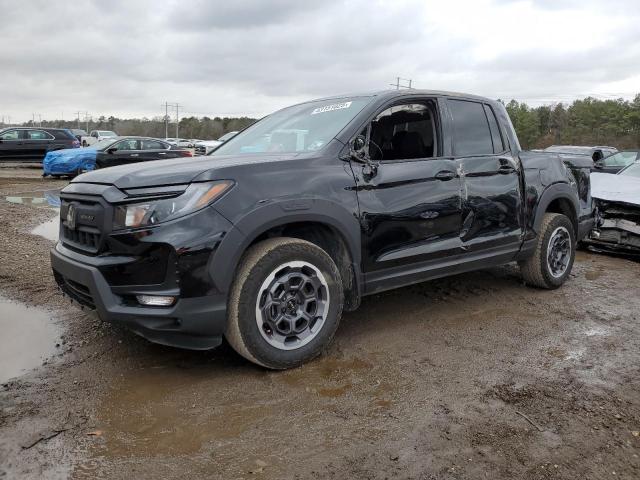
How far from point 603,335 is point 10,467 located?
4047 mm

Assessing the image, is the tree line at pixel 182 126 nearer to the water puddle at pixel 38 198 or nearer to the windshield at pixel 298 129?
the water puddle at pixel 38 198

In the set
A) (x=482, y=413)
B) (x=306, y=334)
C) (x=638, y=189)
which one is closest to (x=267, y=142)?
(x=306, y=334)

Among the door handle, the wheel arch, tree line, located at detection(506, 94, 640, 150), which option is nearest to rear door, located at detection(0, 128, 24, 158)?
the wheel arch

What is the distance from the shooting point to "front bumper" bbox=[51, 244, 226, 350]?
2945 mm

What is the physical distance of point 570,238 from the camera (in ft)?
17.8

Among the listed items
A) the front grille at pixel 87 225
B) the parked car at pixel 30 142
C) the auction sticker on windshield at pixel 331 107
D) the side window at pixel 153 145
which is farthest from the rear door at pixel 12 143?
the auction sticker on windshield at pixel 331 107

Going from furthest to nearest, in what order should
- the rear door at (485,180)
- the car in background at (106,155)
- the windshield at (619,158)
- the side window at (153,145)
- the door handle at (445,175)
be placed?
the side window at (153,145) → the car in background at (106,155) → the windshield at (619,158) → the rear door at (485,180) → the door handle at (445,175)

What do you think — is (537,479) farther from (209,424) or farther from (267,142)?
(267,142)

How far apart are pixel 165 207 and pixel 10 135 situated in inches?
759

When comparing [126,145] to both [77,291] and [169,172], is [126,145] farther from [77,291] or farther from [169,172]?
[169,172]

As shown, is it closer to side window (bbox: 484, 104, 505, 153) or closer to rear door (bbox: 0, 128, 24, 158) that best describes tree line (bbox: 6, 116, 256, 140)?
rear door (bbox: 0, 128, 24, 158)

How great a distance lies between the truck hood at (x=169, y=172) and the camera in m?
3.03

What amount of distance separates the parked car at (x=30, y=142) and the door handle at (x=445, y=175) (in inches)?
727

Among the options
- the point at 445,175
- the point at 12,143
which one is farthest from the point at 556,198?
the point at 12,143
